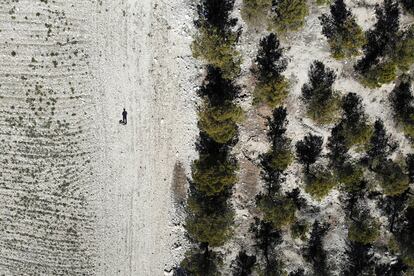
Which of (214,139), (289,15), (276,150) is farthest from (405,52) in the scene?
(214,139)

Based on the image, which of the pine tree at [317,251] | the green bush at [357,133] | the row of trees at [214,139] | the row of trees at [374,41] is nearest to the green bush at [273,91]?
the row of trees at [214,139]

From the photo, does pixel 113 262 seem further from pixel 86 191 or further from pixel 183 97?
pixel 183 97

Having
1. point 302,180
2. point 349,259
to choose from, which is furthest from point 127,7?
point 349,259

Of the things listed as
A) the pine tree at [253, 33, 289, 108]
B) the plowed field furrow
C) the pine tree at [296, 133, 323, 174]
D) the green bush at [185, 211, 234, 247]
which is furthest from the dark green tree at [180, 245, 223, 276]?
the pine tree at [253, 33, 289, 108]

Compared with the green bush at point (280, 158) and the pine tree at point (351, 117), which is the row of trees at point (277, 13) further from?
the green bush at point (280, 158)

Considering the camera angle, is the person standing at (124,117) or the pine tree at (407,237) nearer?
the pine tree at (407,237)

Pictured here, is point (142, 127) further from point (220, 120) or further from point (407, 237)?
point (407, 237)

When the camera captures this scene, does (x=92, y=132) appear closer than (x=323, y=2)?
No
